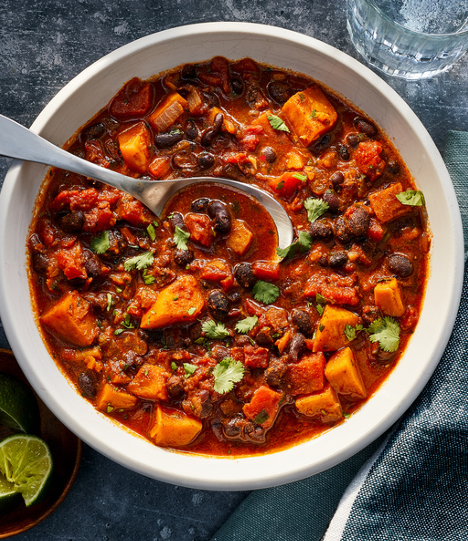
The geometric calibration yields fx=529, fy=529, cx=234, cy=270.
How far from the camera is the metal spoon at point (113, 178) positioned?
3.65 m

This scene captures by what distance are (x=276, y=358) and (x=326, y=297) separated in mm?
595

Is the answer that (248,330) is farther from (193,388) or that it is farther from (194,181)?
(194,181)

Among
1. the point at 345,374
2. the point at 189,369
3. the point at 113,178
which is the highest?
the point at 113,178

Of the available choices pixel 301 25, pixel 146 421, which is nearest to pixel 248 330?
pixel 146 421

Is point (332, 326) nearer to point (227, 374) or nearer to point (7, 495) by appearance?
point (227, 374)

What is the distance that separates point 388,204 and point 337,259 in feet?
1.93

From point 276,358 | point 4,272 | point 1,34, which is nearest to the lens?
point 4,272

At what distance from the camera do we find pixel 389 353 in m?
4.02

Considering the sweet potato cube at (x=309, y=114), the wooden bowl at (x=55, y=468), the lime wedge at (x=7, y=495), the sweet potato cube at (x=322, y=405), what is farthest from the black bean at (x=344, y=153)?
the lime wedge at (x=7, y=495)

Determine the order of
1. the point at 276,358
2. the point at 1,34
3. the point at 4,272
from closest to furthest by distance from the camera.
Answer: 1. the point at 4,272
2. the point at 276,358
3. the point at 1,34

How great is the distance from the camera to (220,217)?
3865 millimetres

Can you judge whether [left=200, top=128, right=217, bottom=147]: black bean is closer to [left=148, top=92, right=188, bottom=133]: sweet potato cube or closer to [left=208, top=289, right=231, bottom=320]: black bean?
[left=148, top=92, right=188, bottom=133]: sweet potato cube

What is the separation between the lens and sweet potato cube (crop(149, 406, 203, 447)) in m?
3.91

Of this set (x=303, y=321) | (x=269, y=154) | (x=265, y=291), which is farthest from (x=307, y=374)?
(x=269, y=154)
